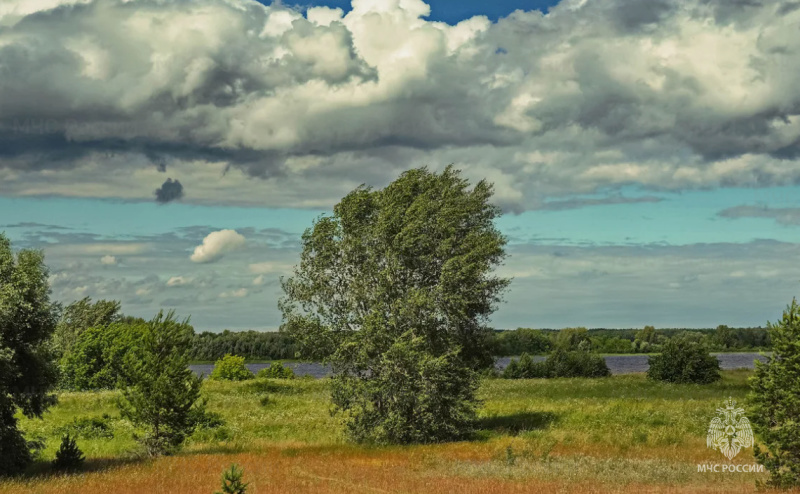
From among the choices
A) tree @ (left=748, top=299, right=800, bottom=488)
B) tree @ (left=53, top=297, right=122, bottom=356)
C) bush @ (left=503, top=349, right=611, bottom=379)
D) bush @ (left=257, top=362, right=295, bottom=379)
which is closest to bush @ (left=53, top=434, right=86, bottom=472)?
tree @ (left=748, top=299, right=800, bottom=488)

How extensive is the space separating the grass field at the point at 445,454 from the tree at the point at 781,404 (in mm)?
1234

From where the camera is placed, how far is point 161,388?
3394 centimetres

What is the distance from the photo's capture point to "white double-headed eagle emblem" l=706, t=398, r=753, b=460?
89.1 ft

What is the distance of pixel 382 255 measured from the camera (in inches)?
1563

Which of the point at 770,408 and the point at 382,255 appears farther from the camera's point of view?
the point at 382,255

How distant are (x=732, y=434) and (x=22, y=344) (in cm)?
2875

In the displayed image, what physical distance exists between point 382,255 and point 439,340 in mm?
5637

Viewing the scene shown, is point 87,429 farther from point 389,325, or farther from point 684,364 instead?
point 684,364

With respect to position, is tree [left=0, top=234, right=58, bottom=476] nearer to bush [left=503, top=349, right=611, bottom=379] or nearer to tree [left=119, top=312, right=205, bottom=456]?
tree [left=119, top=312, right=205, bottom=456]

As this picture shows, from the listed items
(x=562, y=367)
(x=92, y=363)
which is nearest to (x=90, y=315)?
(x=92, y=363)

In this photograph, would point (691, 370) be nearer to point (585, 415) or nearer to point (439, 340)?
point (585, 415)

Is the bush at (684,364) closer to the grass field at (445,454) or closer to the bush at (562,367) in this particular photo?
the grass field at (445,454)

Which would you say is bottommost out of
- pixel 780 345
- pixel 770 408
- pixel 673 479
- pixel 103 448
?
pixel 103 448

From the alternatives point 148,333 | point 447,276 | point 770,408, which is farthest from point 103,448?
point 770,408
